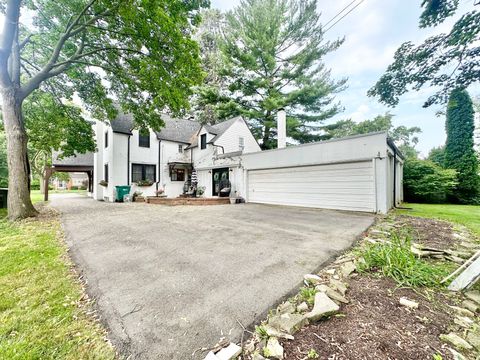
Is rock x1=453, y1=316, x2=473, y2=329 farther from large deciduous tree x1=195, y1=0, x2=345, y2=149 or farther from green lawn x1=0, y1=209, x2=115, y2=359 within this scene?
large deciduous tree x1=195, y1=0, x2=345, y2=149

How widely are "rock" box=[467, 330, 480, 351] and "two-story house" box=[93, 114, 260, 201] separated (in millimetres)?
10527

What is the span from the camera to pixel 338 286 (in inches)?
94.5

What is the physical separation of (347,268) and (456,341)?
4.36 ft

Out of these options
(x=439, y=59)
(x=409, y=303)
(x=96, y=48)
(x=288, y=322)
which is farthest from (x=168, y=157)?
(x=409, y=303)

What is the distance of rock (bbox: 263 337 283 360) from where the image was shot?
1507 millimetres

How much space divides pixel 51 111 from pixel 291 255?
492 inches

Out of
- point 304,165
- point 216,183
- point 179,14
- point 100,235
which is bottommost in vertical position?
point 100,235

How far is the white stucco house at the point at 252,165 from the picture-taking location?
7746 millimetres

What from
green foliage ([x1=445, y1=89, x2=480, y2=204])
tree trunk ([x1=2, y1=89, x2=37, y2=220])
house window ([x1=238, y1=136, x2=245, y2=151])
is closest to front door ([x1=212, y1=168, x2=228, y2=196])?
house window ([x1=238, y1=136, x2=245, y2=151])

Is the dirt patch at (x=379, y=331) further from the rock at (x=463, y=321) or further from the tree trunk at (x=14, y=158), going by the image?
the tree trunk at (x=14, y=158)

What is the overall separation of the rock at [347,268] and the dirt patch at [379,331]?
515 mm

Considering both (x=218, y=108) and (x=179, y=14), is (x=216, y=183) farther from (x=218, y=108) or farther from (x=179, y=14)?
(x=179, y=14)

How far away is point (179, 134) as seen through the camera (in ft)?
54.6

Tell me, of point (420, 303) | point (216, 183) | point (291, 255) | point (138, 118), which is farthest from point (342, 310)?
point (216, 183)
